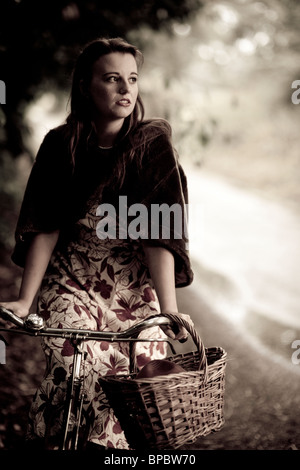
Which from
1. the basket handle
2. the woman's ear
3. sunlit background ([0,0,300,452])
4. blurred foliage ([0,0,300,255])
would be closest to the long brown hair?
the woman's ear

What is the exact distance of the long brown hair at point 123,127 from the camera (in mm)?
2400

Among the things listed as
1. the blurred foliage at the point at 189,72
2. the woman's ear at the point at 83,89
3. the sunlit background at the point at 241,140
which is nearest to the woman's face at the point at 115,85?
the woman's ear at the point at 83,89

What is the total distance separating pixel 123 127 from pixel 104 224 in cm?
43

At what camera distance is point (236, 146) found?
834cm

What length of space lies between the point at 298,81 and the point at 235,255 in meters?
2.28

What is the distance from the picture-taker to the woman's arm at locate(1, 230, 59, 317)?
7.61 feet

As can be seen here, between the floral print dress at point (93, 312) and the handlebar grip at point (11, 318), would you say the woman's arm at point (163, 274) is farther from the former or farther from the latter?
the handlebar grip at point (11, 318)

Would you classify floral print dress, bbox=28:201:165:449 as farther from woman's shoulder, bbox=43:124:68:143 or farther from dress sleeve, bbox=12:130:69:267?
woman's shoulder, bbox=43:124:68:143

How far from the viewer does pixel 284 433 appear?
4.61 meters

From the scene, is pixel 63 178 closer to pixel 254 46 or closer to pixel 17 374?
pixel 17 374

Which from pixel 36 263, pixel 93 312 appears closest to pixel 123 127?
pixel 36 263

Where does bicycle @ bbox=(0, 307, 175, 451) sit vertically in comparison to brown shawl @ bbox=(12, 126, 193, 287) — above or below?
below

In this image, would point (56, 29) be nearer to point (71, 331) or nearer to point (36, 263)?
point (36, 263)

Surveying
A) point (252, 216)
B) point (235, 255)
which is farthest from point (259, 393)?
point (252, 216)
